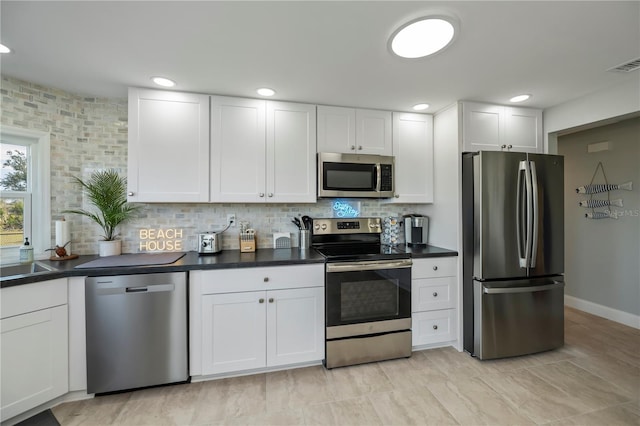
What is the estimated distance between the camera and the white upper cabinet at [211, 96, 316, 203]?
2.37 meters

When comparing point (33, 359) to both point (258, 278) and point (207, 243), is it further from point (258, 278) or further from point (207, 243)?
point (258, 278)

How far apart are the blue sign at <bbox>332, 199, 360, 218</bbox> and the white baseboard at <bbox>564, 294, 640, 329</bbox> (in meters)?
3.12

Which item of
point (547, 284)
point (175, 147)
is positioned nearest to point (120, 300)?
point (175, 147)

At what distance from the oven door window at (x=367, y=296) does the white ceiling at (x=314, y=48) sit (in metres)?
1.56

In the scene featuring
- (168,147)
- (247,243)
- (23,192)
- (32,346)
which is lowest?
(32,346)

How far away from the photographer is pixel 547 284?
7.93 ft

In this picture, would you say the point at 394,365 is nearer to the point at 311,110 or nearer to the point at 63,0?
the point at 311,110

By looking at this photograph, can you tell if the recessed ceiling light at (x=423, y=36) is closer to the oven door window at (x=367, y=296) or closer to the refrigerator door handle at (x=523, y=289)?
the oven door window at (x=367, y=296)

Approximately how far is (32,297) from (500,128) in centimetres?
385

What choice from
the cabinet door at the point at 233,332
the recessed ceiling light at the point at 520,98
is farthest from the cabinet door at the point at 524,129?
the cabinet door at the point at 233,332

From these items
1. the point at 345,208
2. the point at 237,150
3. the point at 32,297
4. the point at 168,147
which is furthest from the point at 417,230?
the point at 32,297

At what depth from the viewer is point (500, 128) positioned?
2.62m

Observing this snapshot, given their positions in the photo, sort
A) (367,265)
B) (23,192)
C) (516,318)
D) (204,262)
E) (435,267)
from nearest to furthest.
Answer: (204,262)
(23,192)
(367,265)
(516,318)
(435,267)

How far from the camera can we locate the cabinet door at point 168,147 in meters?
2.21
